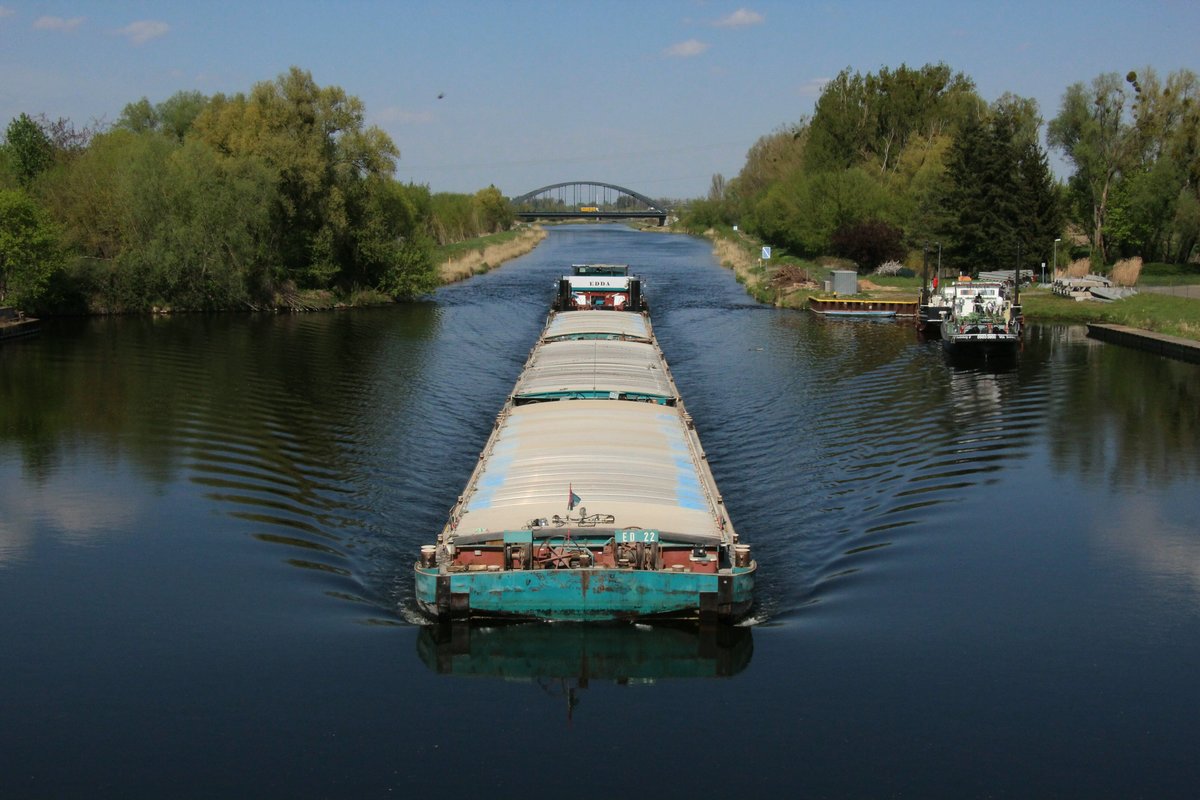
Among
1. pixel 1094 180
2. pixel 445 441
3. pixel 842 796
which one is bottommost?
pixel 842 796

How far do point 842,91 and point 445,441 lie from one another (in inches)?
3391

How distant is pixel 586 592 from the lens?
16203mm

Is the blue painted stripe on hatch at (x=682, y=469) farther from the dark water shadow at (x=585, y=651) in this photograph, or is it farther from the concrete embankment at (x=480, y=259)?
the concrete embankment at (x=480, y=259)

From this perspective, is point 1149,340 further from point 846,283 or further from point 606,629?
point 606,629

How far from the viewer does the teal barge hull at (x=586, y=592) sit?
16.1 metres

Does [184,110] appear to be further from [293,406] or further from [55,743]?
[55,743]

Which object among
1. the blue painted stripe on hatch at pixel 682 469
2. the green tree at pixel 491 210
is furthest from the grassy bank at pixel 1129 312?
the green tree at pixel 491 210

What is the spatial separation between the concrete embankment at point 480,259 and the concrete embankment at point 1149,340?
140 ft

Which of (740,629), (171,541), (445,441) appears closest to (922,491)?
(740,629)

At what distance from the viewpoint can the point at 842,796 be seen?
13.0 m

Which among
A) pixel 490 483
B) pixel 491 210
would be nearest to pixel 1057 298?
pixel 490 483

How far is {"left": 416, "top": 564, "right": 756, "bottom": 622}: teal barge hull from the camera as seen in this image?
16.1m

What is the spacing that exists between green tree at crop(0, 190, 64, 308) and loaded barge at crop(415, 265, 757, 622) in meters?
41.6

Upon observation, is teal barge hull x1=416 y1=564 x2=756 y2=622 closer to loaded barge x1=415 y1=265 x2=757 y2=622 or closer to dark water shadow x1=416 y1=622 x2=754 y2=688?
loaded barge x1=415 y1=265 x2=757 y2=622
